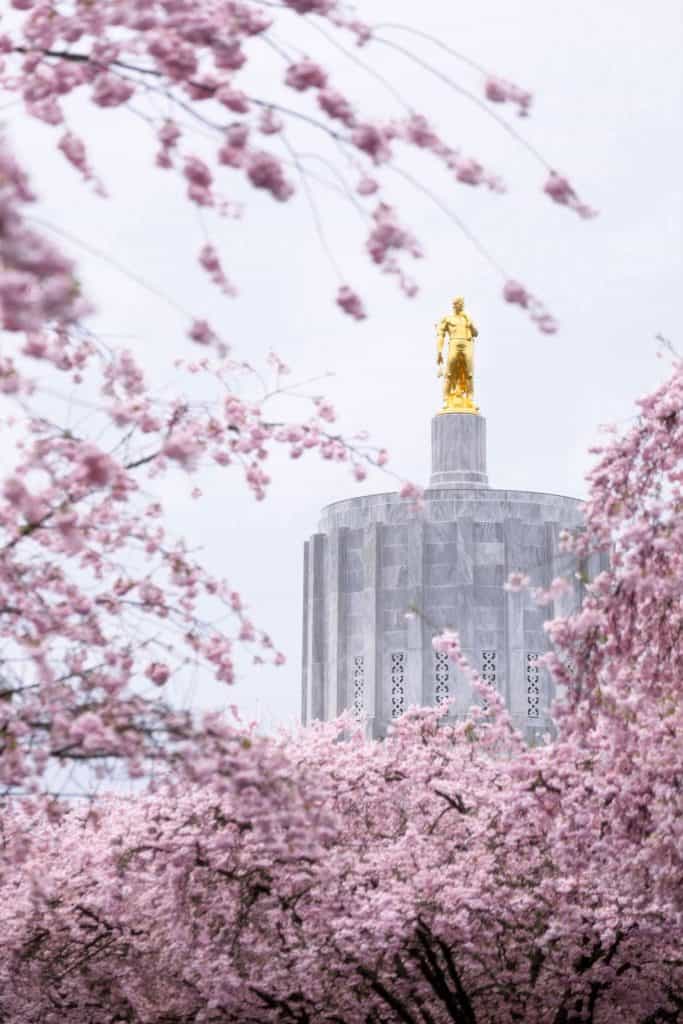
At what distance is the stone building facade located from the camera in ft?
132

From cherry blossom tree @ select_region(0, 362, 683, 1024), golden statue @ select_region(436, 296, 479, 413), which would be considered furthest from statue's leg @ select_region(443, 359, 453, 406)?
cherry blossom tree @ select_region(0, 362, 683, 1024)

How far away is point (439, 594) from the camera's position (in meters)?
41.3

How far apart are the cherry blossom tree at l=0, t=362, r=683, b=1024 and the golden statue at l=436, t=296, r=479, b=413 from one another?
24885 millimetres

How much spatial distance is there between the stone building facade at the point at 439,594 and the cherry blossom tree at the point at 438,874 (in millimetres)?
21357

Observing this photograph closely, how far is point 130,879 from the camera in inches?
615

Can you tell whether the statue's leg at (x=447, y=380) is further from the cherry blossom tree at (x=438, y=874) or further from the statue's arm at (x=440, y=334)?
the cherry blossom tree at (x=438, y=874)

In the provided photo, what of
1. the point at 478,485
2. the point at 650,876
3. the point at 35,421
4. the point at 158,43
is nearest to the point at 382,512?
the point at 478,485

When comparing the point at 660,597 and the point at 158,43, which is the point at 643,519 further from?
the point at 158,43

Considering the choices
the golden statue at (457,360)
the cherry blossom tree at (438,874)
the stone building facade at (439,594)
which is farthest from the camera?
the golden statue at (457,360)

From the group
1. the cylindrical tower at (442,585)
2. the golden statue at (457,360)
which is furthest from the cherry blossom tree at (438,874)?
the golden statue at (457,360)

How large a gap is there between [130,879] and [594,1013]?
473 cm

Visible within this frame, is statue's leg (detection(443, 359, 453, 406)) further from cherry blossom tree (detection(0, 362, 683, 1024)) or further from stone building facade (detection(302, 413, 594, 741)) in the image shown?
cherry blossom tree (detection(0, 362, 683, 1024))

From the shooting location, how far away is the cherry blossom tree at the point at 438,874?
40.9 ft

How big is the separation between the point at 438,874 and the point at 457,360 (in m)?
28.9
